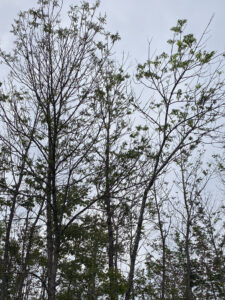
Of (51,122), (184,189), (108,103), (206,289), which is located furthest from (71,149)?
(206,289)

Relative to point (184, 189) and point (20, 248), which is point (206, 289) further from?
point (20, 248)

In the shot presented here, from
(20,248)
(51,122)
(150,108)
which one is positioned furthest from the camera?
(20,248)

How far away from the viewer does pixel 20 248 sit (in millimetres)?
11812

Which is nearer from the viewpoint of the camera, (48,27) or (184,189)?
(48,27)

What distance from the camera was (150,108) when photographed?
7797 millimetres

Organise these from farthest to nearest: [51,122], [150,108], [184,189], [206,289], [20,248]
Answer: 1. [206,289]
2. [184,189]
3. [20,248]
4. [150,108]
5. [51,122]

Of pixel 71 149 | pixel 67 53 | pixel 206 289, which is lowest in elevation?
pixel 206 289

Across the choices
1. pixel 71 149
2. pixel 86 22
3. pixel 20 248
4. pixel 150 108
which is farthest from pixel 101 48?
pixel 20 248

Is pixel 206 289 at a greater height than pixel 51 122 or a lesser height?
lesser

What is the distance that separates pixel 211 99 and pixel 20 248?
9.34 metres

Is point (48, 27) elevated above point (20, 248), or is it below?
above

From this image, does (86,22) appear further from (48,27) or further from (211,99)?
(211,99)

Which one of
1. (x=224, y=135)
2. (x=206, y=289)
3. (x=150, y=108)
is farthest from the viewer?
(x=206, y=289)

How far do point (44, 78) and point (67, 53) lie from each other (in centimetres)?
82
